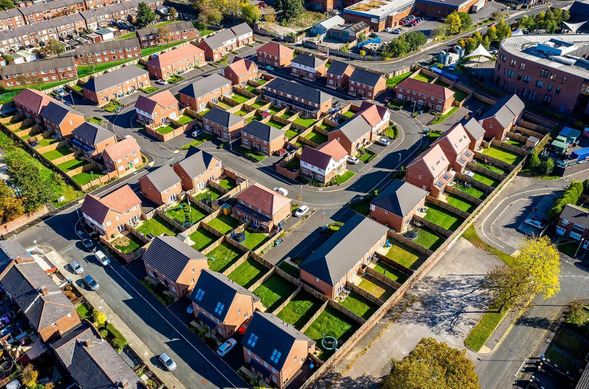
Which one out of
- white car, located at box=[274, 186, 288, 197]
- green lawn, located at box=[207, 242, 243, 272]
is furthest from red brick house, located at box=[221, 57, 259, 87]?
green lawn, located at box=[207, 242, 243, 272]

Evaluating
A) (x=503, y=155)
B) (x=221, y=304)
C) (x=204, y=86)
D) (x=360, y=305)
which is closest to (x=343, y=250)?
(x=360, y=305)

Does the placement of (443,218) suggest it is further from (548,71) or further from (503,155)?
(548,71)

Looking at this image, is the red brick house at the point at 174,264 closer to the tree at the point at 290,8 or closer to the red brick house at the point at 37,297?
the red brick house at the point at 37,297

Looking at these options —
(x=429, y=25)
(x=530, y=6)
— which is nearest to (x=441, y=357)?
(x=429, y=25)

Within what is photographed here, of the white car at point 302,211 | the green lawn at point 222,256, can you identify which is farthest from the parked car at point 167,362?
the white car at point 302,211

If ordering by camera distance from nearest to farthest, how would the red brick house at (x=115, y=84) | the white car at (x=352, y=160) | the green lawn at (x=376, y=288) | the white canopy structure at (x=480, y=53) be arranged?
the green lawn at (x=376, y=288) → the white car at (x=352, y=160) → the red brick house at (x=115, y=84) → the white canopy structure at (x=480, y=53)

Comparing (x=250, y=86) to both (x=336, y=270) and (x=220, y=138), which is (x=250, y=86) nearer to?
(x=220, y=138)
